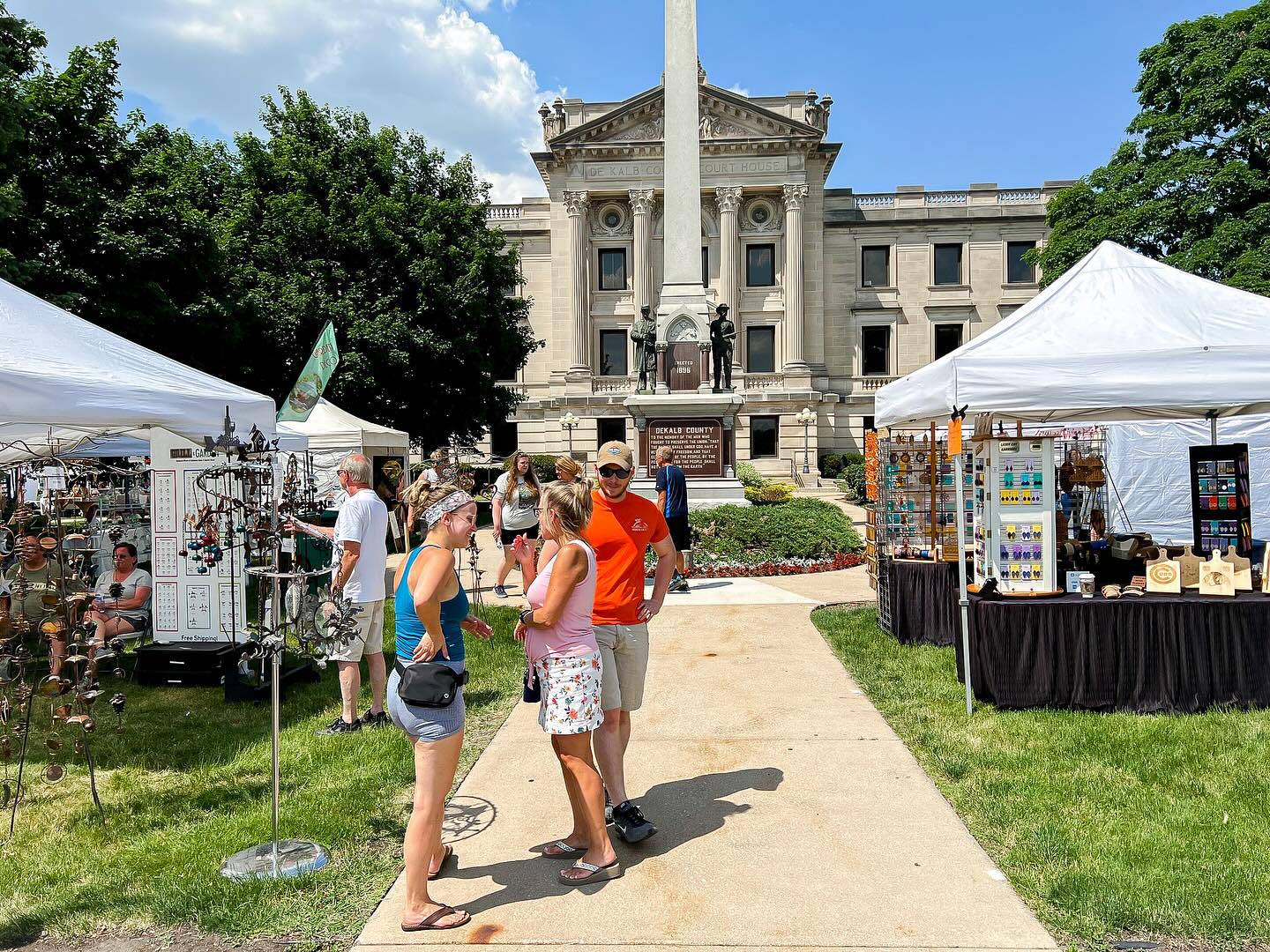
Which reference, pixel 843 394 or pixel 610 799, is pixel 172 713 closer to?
pixel 610 799

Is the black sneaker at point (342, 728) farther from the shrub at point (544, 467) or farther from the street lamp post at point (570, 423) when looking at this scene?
the street lamp post at point (570, 423)

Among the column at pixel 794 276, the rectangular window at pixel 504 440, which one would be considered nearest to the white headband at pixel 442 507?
the column at pixel 794 276

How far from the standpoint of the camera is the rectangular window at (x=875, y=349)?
44938mm

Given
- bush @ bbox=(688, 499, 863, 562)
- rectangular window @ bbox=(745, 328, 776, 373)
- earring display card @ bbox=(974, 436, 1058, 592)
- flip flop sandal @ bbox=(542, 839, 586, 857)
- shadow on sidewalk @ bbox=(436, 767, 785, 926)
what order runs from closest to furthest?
shadow on sidewalk @ bbox=(436, 767, 785, 926), flip flop sandal @ bbox=(542, 839, 586, 857), earring display card @ bbox=(974, 436, 1058, 592), bush @ bbox=(688, 499, 863, 562), rectangular window @ bbox=(745, 328, 776, 373)

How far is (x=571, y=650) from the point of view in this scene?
12.4 feet

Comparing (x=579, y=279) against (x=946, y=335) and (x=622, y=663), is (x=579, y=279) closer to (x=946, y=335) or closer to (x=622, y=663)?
(x=946, y=335)

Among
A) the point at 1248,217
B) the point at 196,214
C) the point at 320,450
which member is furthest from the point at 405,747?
the point at 1248,217

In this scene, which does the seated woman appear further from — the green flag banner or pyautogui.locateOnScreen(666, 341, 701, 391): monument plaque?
pyautogui.locateOnScreen(666, 341, 701, 391): monument plaque

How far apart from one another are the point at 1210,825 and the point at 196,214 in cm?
1929

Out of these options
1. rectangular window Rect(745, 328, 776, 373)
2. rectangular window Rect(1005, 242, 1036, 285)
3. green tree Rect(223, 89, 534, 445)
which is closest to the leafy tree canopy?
green tree Rect(223, 89, 534, 445)

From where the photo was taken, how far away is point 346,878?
13.0 feet

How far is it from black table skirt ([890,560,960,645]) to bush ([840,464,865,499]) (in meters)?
21.8

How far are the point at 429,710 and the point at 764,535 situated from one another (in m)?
12.1

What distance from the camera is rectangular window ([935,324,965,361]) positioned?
4500 cm
